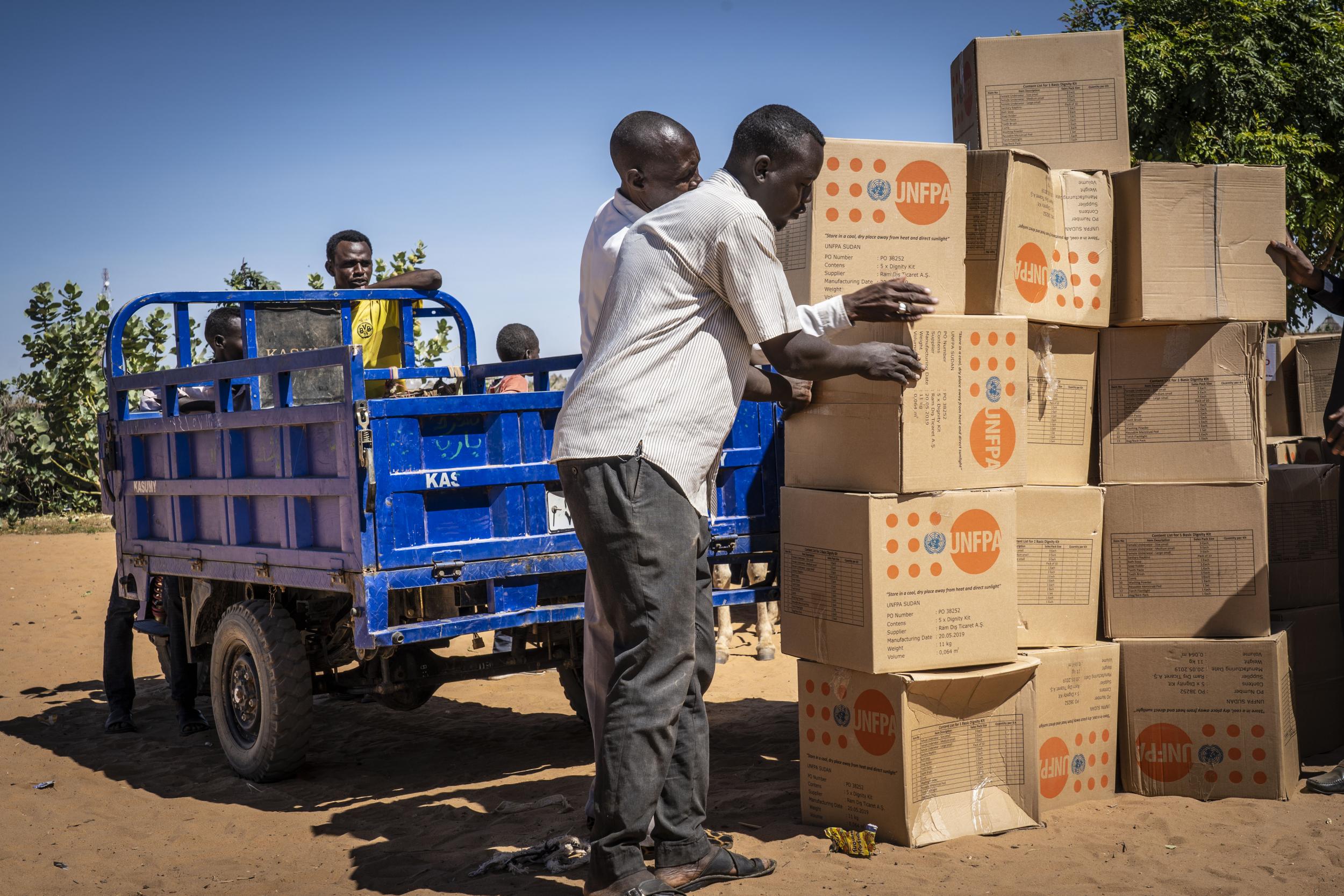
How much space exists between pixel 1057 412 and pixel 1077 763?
1182mm

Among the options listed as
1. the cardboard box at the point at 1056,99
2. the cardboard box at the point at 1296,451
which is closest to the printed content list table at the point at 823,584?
the cardboard box at the point at 1056,99

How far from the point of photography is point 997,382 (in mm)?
3443

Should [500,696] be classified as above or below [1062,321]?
below

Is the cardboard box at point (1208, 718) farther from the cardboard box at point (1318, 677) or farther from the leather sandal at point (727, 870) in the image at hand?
the leather sandal at point (727, 870)

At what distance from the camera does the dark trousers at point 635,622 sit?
2773 mm

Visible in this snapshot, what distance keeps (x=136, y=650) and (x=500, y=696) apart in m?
3.59

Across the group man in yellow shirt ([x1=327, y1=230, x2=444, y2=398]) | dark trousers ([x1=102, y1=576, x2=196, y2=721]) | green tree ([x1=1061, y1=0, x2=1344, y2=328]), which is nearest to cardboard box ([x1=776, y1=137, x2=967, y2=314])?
man in yellow shirt ([x1=327, y1=230, x2=444, y2=398])

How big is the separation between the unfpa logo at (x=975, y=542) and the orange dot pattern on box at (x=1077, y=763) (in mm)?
727

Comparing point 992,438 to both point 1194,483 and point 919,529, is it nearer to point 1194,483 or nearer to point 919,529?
point 919,529

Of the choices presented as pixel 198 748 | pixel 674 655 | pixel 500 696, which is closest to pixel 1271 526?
pixel 674 655

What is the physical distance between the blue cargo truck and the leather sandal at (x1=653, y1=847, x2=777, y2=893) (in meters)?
1.33

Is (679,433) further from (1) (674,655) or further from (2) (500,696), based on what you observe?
(2) (500,696)

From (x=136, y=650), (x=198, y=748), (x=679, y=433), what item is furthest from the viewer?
(x=136, y=650)

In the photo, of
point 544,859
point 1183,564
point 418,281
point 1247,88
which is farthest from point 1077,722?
point 1247,88
